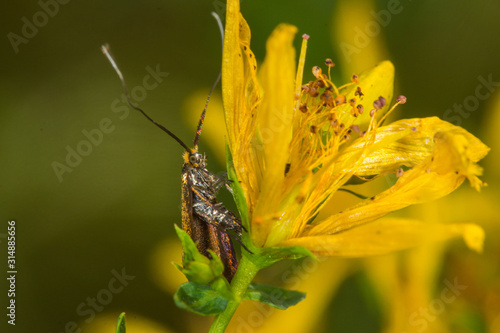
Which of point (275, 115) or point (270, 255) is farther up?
point (275, 115)

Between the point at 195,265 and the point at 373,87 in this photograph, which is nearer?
the point at 195,265

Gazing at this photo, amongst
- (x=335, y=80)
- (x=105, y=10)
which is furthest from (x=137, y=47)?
(x=335, y=80)

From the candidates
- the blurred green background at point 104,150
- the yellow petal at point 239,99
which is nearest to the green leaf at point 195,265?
the yellow petal at point 239,99

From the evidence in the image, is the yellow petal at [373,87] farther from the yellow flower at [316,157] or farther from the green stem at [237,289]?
the green stem at [237,289]

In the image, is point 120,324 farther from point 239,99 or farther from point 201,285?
point 239,99

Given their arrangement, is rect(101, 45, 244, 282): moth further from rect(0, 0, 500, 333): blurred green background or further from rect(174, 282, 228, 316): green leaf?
rect(0, 0, 500, 333): blurred green background

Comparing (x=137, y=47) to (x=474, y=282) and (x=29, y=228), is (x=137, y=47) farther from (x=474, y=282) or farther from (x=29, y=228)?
(x=474, y=282)

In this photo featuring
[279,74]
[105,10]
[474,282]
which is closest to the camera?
[279,74]

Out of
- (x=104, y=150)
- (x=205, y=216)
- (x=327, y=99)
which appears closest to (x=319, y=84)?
(x=327, y=99)

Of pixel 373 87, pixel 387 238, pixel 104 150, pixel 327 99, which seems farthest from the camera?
pixel 104 150
